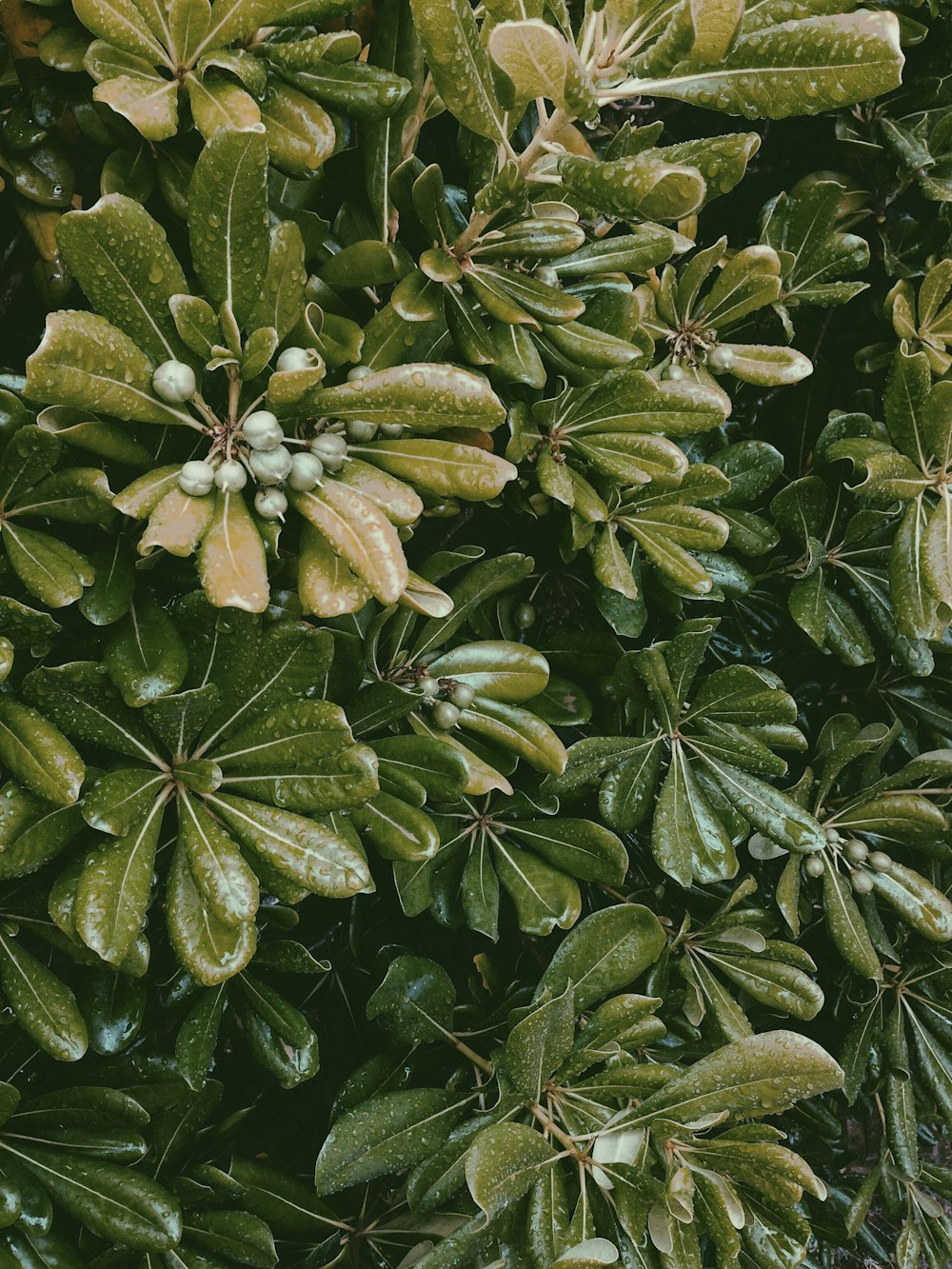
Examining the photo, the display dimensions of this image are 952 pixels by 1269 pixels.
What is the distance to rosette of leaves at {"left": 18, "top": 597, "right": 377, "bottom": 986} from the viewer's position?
90 cm

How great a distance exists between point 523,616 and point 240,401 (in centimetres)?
68

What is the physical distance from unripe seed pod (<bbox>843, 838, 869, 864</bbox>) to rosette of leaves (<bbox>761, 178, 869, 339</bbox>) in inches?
36.5

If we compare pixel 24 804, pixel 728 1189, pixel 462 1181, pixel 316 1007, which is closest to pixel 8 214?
pixel 24 804

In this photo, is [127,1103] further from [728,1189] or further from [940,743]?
[940,743]

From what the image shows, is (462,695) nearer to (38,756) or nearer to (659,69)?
(38,756)

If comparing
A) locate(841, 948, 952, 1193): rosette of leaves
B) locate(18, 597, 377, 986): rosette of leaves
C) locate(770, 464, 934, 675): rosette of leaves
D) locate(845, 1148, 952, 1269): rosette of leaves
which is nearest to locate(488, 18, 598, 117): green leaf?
locate(18, 597, 377, 986): rosette of leaves

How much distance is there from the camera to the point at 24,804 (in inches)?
35.4

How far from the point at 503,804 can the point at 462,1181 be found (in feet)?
1.71

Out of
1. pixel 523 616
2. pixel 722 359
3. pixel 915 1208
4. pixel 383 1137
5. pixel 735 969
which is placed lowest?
pixel 915 1208

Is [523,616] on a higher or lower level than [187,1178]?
higher

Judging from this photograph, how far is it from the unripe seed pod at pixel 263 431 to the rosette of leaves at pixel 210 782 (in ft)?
0.65

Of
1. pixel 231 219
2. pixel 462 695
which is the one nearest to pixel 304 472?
pixel 231 219

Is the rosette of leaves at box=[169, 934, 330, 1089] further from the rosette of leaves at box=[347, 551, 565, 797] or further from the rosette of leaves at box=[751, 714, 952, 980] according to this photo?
the rosette of leaves at box=[751, 714, 952, 980]

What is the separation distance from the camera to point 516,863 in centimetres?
138
